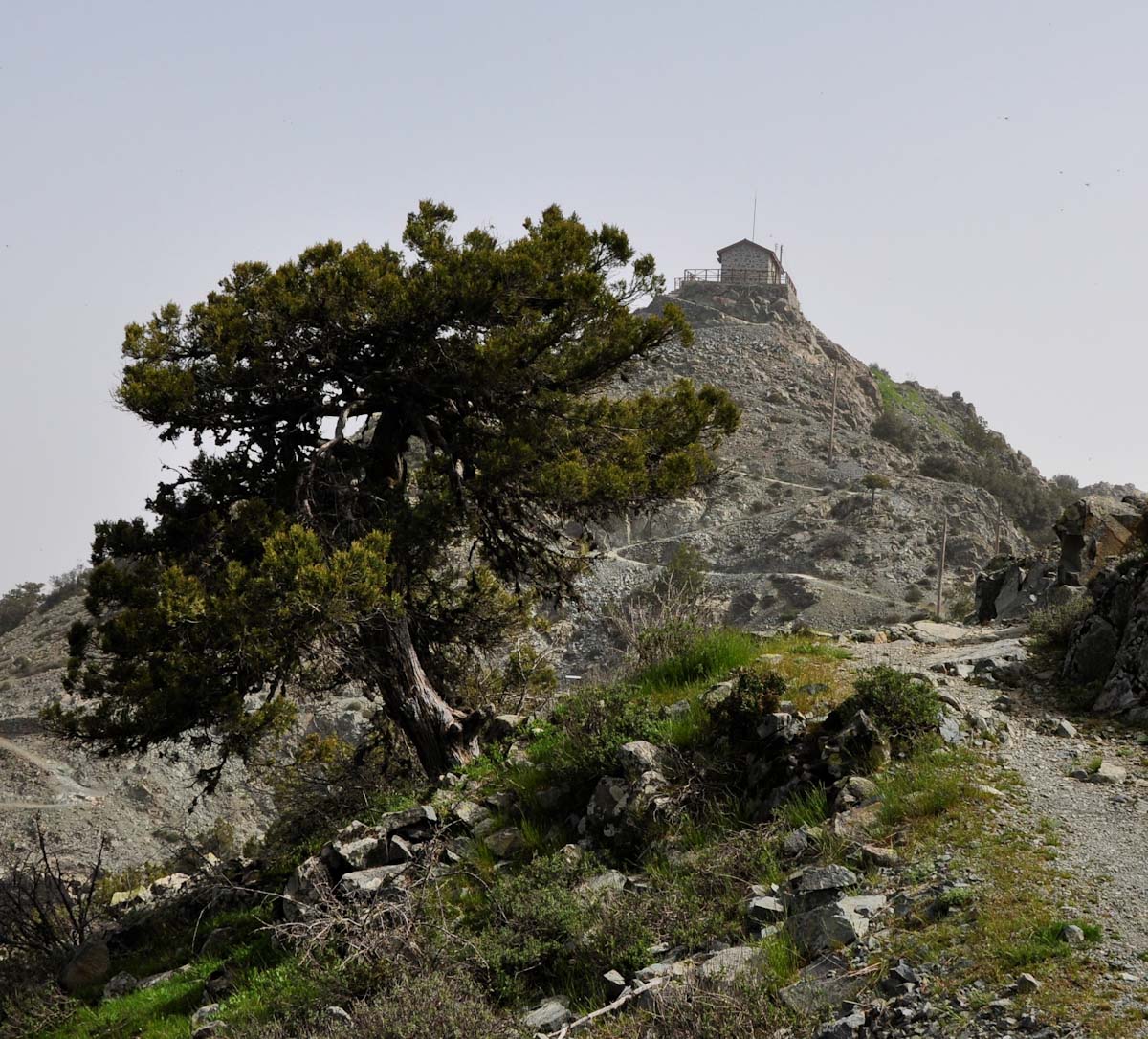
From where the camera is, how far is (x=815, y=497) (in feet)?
207

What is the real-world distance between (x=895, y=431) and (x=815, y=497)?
21363mm

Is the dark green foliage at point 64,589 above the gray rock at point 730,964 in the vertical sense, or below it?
above

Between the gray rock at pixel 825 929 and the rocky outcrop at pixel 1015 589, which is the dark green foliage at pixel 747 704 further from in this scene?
the rocky outcrop at pixel 1015 589

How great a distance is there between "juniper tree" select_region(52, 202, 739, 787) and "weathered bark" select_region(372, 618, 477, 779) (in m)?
0.03

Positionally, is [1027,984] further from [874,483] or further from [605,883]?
[874,483]

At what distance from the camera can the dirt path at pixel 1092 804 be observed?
5082 millimetres

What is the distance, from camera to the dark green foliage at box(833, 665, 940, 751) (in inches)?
298

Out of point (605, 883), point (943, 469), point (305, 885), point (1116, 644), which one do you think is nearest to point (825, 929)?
point (605, 883)

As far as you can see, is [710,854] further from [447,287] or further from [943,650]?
[447,287]

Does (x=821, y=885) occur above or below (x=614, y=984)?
above

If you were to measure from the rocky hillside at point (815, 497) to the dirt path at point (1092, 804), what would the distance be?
101ft

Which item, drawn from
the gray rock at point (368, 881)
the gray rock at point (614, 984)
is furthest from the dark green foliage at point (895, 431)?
the gray rock at point (614, 984)

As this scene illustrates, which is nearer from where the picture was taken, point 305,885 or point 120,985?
point 305,885

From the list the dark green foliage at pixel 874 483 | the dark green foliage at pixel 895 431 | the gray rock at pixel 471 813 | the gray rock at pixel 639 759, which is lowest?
the gray rock at pixel 471 813
